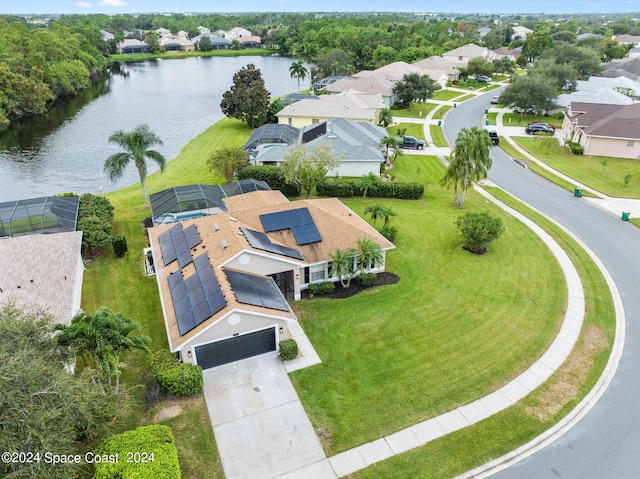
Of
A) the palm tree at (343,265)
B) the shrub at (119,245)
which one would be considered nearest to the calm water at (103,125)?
the shrub at (119,245)

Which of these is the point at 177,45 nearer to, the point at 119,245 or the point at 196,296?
the point at 119,245

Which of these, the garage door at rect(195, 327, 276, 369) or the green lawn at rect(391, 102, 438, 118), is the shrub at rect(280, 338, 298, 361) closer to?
the garage door at rect(195, 327, 276, 369)

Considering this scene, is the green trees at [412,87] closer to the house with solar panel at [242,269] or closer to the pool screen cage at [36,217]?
the house with solar panel at [242,269]

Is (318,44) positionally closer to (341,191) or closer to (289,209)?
(341,191)

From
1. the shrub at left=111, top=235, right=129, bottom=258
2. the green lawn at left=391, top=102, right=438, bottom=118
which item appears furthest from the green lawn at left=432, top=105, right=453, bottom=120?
the shrub at left=111, top=235, right=129, bottom=258

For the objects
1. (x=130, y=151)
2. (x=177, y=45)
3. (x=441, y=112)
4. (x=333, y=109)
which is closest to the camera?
(x=130, y=151)

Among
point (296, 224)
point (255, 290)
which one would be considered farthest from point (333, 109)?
point (255, 290)

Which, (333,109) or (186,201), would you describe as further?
(333,109)
